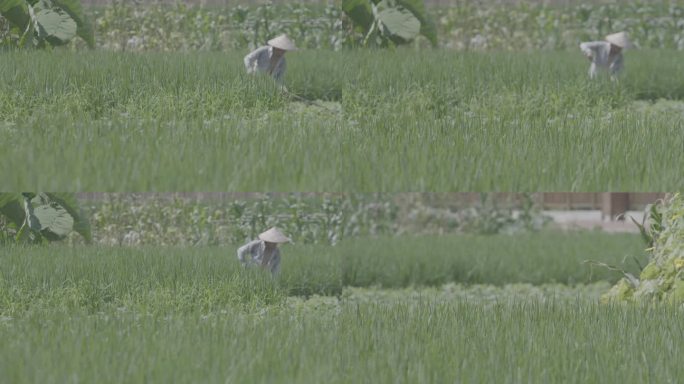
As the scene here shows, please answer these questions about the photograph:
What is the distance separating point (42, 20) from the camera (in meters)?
8.76

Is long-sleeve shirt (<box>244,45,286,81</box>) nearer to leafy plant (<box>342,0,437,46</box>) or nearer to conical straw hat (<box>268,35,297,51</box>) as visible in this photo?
conical straw hat (<box>268,35,297,51</box>)

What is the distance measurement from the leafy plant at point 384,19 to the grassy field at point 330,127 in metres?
0.44

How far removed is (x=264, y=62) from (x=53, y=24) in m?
1.90

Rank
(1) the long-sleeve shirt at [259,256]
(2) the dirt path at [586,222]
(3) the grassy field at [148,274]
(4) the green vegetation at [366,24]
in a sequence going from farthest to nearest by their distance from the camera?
(2) the dirt path at [586,222]
(4) the green vegetation at [366,24]
(1) the long-sleeve shirt at [259,256]
(3) the grassy field at [148,274]

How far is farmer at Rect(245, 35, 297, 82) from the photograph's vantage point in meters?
8.04

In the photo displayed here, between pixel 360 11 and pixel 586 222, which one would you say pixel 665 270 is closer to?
pixel 360 11

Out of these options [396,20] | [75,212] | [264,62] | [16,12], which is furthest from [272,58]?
[16,12]

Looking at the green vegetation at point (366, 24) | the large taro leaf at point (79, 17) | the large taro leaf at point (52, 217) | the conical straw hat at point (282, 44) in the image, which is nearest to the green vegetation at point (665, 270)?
the conical straw hat at point (282, 44)

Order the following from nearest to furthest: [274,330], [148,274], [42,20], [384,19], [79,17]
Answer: [274,330] → [148,274] → [42,20] → [384,19] → [79,17]

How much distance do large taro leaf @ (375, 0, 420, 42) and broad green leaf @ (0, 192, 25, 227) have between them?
3212mm

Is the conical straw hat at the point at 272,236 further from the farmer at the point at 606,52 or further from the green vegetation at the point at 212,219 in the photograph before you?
the farmer at the point at 606,52

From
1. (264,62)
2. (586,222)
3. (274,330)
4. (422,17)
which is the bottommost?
(586,222)

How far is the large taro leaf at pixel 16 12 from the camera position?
8727 millimetres

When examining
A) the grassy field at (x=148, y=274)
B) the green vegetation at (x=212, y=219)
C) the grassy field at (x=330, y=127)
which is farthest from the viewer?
the green vegetation at (x=212, y=219)
